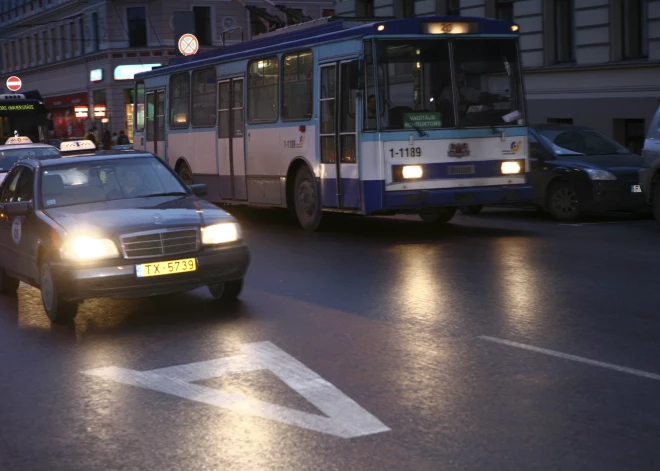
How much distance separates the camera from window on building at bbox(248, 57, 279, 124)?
19.0 metres

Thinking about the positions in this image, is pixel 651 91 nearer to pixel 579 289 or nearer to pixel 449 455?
pixel 579 289

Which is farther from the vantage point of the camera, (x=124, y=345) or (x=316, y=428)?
(x=124, y=345)

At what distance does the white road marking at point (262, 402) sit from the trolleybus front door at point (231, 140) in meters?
11.8

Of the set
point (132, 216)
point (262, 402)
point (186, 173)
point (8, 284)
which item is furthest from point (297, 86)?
point (262, 402)

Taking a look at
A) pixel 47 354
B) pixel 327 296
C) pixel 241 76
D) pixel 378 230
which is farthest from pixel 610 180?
pixel 47 354

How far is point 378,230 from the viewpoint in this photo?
59.3 feet

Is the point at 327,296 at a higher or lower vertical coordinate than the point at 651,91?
lower

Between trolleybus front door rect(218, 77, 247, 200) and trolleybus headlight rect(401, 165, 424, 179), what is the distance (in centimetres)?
491

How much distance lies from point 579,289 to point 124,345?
14.3 ft

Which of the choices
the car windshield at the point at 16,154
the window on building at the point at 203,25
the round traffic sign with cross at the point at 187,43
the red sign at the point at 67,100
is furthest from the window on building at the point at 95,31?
the car windshield at the point at 16,154

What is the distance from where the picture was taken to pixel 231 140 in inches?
813

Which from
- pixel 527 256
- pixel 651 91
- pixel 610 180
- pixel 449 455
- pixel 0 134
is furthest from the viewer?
pixel 0 134

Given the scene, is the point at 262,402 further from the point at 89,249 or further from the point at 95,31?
the point at 95,31

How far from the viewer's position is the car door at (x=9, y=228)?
11.5 m
